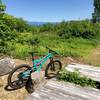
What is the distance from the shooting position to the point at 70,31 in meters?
14.5

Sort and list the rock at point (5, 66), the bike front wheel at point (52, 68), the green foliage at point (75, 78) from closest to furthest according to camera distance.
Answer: the green foliage at point (75, 78) < the rock at point (5, 66) < the bike front wheel at point (52, 68)

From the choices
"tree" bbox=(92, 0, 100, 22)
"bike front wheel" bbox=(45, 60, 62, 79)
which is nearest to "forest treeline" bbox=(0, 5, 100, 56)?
"bike front wheel" bbox=(45, 60, 62, 79)

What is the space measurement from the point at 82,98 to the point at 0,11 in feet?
19.8

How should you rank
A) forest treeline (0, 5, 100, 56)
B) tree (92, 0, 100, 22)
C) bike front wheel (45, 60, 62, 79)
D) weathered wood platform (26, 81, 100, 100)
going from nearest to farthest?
weathered wood platform (26, 81, 100, 100) → bike front wheel (45, 60, 62, 79) → forest treeline (0, 5, 100, 56) → tree (92, 0, 100, 22)

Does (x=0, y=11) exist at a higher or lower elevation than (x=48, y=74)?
higher

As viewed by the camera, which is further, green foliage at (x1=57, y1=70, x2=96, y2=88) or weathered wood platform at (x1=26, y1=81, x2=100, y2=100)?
green foliage at (x1=57, y1=70, x2=96, y2=88)

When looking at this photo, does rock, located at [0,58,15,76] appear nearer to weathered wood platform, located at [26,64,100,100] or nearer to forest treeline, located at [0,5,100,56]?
weathered wood platform, located at [26,64,100,100]

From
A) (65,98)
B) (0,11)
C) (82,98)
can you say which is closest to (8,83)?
(65,98)

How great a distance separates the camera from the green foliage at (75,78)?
4.30 metres

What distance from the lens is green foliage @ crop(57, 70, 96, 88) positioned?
4305 mm

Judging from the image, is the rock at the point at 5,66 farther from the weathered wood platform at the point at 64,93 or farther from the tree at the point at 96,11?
the tree at the point at 96,11

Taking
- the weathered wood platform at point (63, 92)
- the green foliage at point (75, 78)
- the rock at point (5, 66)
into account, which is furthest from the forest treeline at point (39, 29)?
the weathered wood platform at point (63, 92)

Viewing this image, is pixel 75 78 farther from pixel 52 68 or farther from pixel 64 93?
pixel 52 68

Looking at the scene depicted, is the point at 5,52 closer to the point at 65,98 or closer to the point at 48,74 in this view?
the point at 48,74
